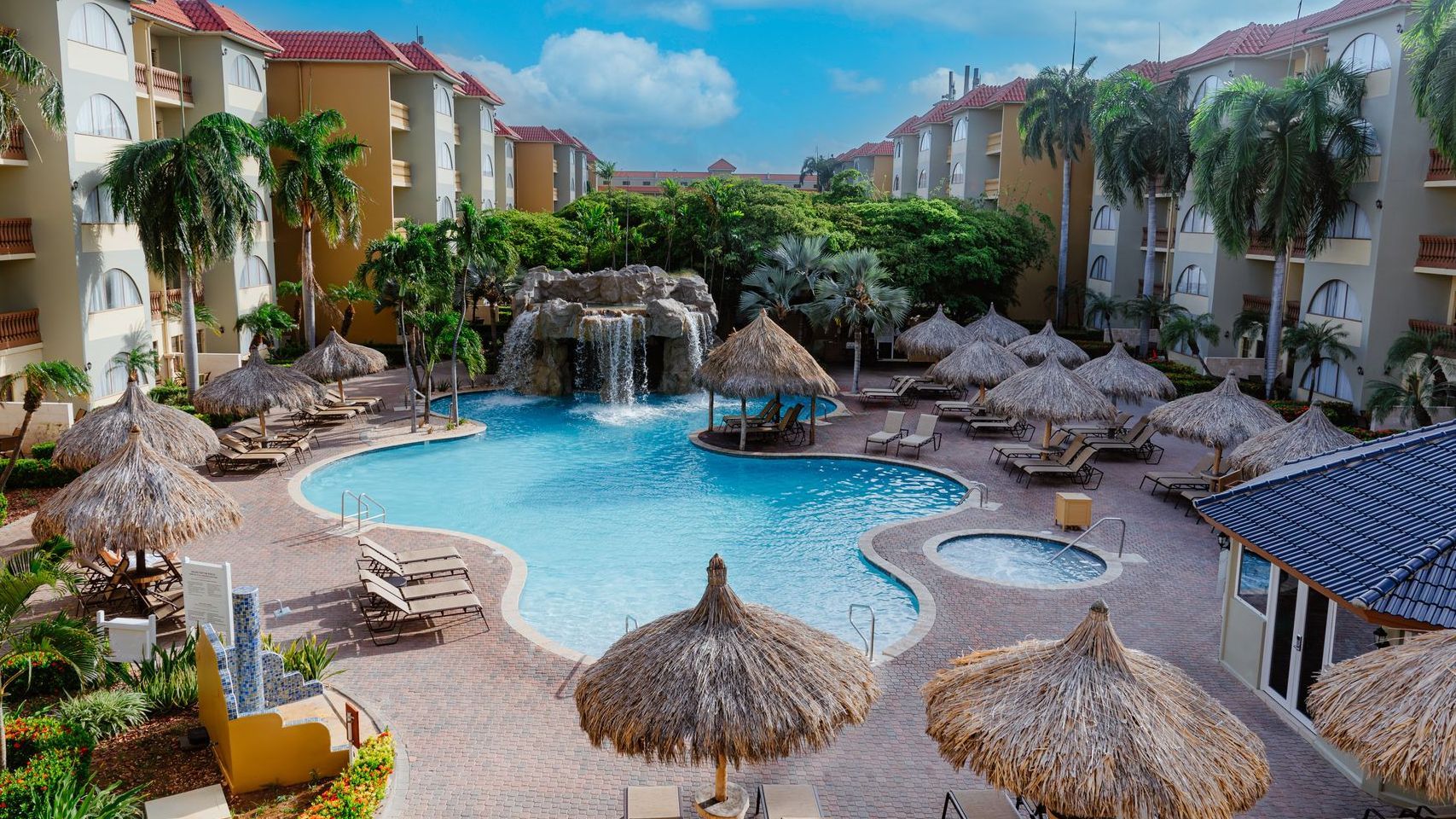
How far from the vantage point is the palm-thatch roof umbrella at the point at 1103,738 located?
7945 mm

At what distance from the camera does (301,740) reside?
404 inches

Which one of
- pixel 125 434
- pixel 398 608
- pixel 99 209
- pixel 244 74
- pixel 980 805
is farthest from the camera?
pixel 244 74

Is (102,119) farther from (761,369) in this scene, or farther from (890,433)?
(890,433)

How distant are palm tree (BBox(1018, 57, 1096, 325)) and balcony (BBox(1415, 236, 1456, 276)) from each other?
626 inches

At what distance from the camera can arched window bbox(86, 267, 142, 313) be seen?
90.7 feet

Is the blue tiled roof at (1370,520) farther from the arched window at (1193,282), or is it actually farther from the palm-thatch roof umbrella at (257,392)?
the arched window at (1193,282)

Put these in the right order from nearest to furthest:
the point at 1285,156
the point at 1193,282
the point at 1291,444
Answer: the point at 1291,444 → the point at 1285,156 → the point at 1193,282

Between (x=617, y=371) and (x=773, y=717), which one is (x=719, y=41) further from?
(x=773, y=717)

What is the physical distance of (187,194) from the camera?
26.0m

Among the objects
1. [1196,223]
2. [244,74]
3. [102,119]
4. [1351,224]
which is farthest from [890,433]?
[244,74]

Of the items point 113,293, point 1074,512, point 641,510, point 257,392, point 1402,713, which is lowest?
point 641,510

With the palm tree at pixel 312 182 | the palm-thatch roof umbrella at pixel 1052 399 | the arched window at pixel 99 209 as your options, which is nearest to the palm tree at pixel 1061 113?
the palm-thatch roof umbrella at pixel 1052 399

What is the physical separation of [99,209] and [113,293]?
2.43m

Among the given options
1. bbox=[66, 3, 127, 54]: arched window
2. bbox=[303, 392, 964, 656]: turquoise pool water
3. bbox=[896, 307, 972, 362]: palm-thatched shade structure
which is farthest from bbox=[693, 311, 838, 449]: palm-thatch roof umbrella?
bbox=[66, 3, 127, 54]: arched window
